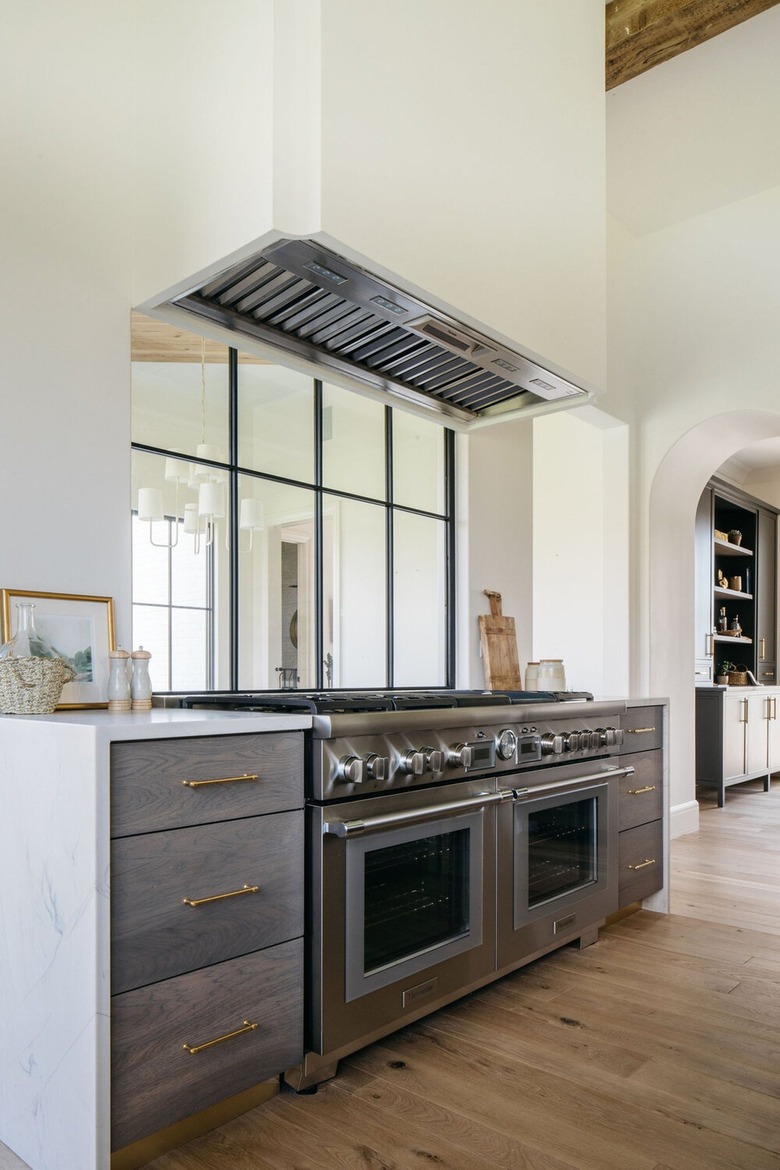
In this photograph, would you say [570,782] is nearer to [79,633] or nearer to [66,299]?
[79,633]

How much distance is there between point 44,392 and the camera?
2.12 m

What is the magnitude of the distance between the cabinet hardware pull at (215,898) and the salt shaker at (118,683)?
0.63 metres

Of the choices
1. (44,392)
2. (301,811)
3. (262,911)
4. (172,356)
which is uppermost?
(172,356)

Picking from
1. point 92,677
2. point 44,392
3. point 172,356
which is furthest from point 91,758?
point 172,356

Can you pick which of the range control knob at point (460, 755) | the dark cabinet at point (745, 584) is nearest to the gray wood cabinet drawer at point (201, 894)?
the range control knob at point (460, 755)

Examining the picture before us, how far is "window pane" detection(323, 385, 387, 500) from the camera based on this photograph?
3.61m

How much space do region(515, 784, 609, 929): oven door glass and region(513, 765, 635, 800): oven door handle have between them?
3 cm

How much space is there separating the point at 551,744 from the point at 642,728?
0.76 metres

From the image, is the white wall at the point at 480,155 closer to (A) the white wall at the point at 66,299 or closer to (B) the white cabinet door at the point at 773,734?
(A) the white wall at the point at 66,299

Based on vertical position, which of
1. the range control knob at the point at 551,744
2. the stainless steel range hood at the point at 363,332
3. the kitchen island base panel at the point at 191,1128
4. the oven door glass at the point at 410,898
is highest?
the stainless steel range hood at the point at 363,332

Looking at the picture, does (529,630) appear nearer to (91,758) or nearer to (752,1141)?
(752,1141)

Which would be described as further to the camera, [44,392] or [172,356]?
[172,356]

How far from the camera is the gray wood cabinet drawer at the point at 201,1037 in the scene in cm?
150

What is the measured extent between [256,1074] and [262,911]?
328 millimetres
